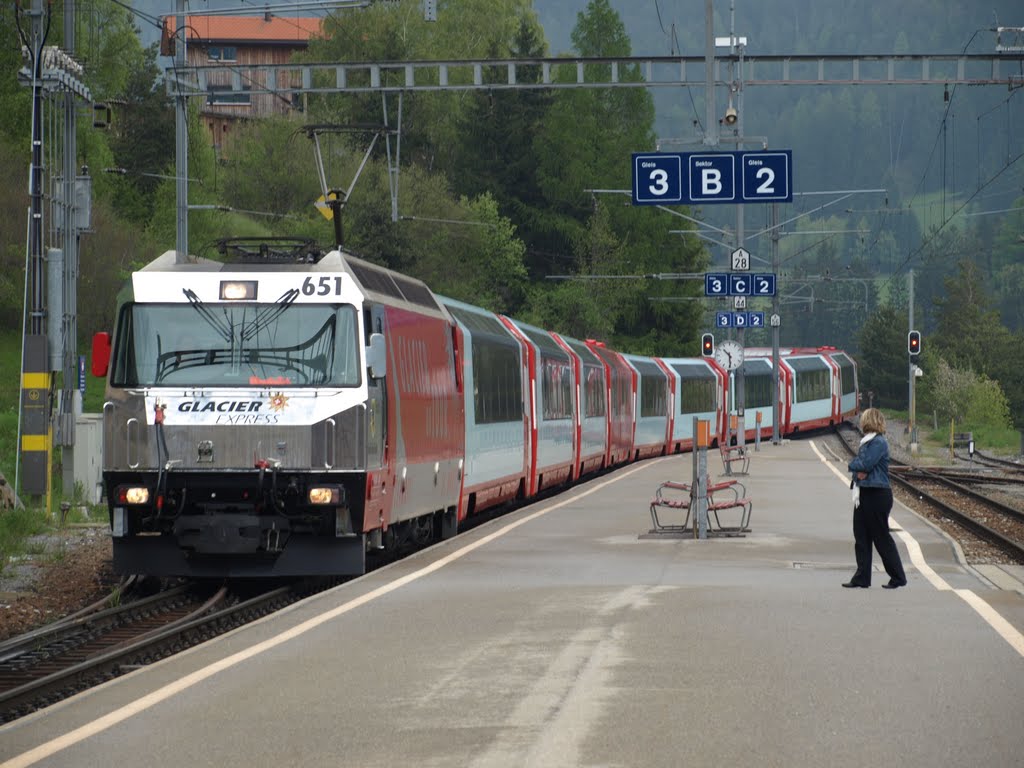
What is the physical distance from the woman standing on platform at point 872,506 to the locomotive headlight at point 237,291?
18.4 ft

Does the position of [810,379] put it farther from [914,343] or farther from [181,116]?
[181,116]

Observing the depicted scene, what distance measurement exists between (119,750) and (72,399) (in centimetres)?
1892

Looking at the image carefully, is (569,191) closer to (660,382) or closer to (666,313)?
(666,313)

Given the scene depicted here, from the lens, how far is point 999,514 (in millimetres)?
29812

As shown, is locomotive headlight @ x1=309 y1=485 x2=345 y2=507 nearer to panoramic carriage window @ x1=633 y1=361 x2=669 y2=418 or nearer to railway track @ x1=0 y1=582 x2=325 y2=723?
railway track @ x1=0 y1=582 x2=325 y2=723

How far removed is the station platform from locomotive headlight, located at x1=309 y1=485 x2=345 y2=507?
2.66ft

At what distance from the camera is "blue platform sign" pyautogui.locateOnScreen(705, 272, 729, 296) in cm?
3931

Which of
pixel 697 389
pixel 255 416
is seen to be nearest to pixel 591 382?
pixel 697 389

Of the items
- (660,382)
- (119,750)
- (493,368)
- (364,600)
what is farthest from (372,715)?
(660,382)

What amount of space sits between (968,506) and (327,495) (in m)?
19.3

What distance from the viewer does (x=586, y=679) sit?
926cm

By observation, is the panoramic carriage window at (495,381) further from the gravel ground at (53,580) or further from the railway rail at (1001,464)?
the railway rail at (1001,464)

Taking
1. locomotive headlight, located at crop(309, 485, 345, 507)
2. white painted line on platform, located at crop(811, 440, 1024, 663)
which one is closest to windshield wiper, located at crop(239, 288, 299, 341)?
locomotive headlight, located at crop(309, 485, 345, 507)

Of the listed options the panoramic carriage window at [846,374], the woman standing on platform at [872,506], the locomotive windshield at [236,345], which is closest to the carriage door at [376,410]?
the locomotive windshield at [236,345]
